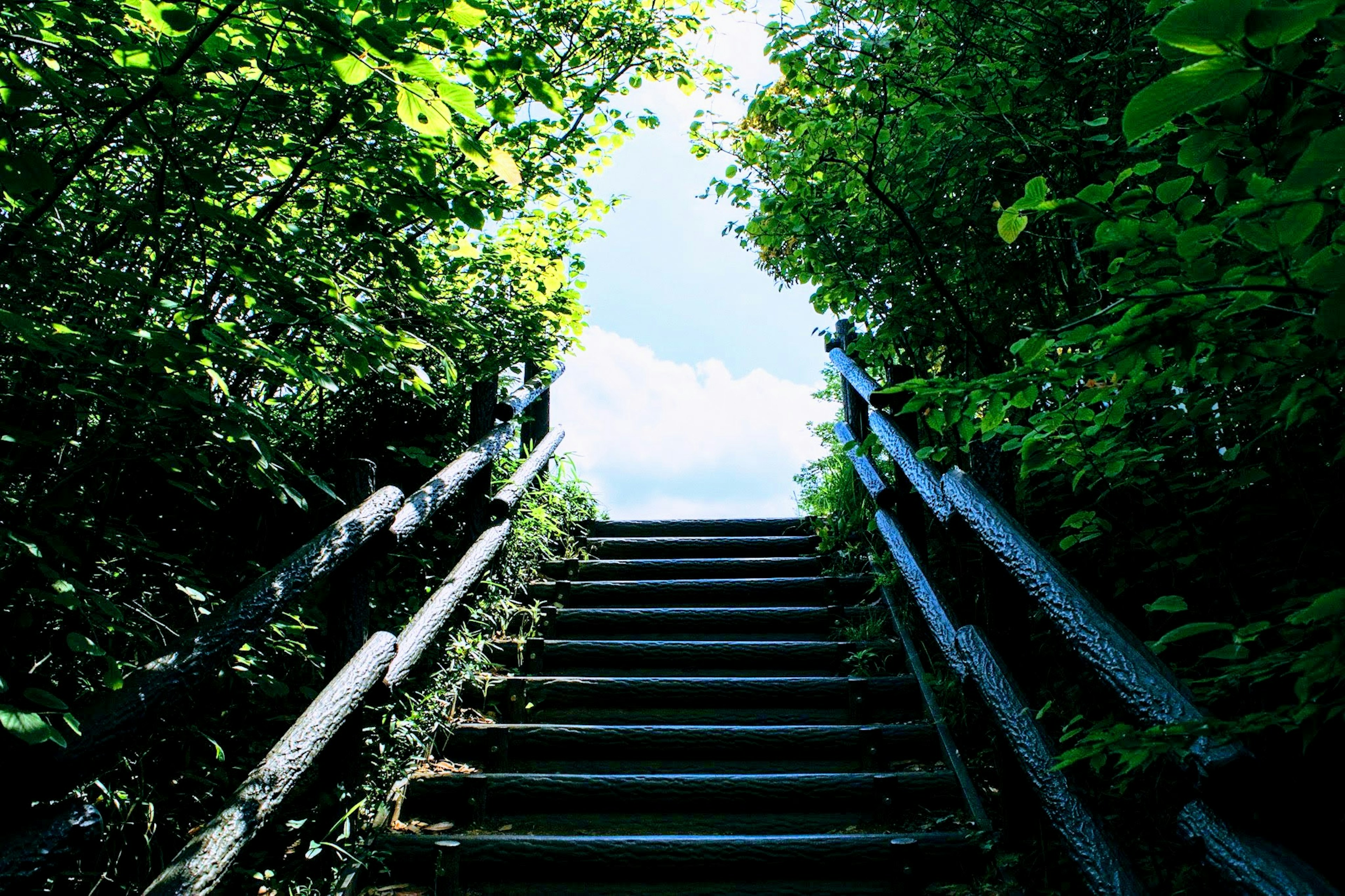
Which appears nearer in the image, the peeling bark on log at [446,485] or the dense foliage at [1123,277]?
the dense foliage at [1123,277]

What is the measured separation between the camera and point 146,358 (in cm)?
200

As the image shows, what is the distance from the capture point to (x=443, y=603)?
3.83m

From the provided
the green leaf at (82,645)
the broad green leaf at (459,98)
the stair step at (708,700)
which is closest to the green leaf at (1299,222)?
the broad green leaf at (459,98)

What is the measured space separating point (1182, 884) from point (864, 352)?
8.36 feet

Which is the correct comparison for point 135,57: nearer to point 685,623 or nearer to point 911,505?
point 911,505

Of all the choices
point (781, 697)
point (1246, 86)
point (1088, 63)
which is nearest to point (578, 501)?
point (781, 697)

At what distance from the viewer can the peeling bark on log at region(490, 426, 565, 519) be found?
4746mm

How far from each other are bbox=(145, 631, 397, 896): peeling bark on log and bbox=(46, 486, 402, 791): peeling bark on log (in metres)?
0.32

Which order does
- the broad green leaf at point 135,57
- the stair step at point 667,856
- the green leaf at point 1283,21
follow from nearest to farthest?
the green leaf at point 1283,21
the broad green leaf at point 135,57
the stair step at point 667,856

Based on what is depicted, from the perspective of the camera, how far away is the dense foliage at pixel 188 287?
5.53ft

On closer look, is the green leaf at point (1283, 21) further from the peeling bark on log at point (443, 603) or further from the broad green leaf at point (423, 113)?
the peeling bark on log at point (443, 603)

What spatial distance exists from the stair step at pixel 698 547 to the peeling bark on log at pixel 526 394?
3.50ft

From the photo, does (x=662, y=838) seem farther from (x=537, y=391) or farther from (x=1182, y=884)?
(x=537, y=391)

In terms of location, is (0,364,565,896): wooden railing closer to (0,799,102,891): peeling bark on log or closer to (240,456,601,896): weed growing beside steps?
(0,799,102,891): peeling bark on log
